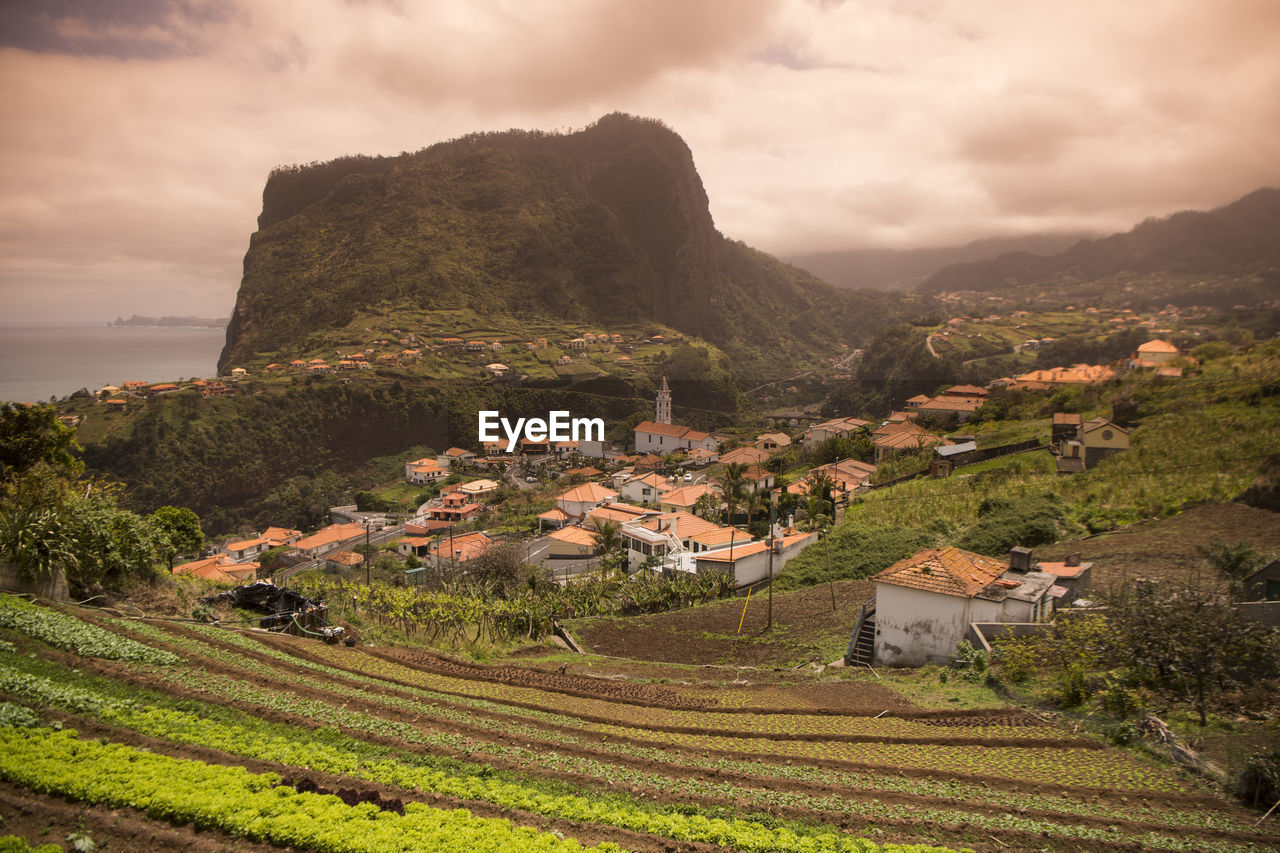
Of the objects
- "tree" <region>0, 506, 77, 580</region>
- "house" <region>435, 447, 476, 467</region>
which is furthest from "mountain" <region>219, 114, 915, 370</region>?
"tree" <region>0, 506, 77, 580</region>

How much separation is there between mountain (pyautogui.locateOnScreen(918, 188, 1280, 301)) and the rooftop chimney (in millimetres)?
96153

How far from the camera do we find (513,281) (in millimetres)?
138000

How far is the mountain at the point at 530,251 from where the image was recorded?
4961 inches

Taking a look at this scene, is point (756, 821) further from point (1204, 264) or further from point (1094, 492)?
point (1204, 264)

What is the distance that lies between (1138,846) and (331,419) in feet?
294

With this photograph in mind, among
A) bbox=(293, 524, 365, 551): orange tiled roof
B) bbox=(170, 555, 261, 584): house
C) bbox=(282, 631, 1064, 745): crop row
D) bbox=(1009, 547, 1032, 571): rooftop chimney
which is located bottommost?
bbox=(293, 524, 365, 551): orange tiled roof

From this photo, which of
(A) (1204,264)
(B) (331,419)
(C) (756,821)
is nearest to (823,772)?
(C) (756,821)

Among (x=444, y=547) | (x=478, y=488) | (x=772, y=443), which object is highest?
(x=772, y=443)

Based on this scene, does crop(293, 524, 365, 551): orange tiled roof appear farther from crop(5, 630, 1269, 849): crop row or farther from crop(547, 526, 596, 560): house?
crop(5, 630, 1269, 849): crop row

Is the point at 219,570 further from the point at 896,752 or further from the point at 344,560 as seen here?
the point at 896,752

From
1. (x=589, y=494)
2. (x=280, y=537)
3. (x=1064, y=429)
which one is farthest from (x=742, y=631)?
(x=280, y=537)

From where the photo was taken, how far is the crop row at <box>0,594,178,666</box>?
1079 cm

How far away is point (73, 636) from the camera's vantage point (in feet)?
36.1

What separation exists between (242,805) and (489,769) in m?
2.96
